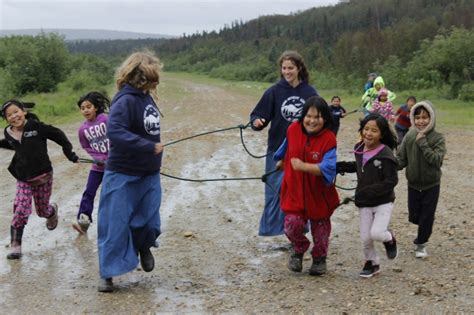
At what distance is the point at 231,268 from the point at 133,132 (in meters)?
1.67

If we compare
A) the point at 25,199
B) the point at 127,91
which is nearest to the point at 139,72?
the point at 127,91

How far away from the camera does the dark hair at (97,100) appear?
6.98 metres

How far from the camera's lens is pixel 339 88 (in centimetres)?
4022

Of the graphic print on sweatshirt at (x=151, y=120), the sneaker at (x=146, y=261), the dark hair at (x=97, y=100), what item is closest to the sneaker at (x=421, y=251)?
the sneaker at (x=146, y=261)

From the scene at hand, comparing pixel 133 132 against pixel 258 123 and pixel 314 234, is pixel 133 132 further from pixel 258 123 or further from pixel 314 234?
pixel 314 234

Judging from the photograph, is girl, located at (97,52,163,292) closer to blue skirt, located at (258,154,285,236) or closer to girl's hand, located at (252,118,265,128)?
girl's hand, located at (252,118,265,128)

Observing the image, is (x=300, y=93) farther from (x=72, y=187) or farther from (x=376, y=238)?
(x=72, y=187)

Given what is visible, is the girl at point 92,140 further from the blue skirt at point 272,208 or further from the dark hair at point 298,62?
the dark hair at point 298,62

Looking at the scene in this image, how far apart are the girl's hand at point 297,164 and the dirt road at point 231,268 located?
100 cm

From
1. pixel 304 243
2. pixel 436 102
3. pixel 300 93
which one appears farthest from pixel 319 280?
pixel 436 102

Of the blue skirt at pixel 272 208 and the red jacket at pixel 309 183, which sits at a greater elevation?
the red jacket at pixel 309 183

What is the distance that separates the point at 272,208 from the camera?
6.20 meters

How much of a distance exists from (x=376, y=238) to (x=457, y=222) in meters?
2.61

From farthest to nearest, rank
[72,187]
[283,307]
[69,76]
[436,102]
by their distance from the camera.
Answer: [69,76] → [436,102] → [72,187] → [283,307]
